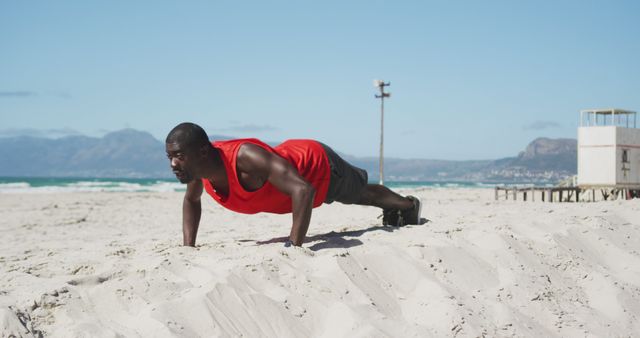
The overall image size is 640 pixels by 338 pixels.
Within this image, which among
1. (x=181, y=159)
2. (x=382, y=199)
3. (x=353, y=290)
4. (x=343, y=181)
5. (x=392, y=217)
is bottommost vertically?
(x=353, y=290)

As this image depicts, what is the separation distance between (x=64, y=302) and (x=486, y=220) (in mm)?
3727

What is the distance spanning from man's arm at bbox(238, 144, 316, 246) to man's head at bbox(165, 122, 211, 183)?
0.94 ft

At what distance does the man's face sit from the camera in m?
3.60

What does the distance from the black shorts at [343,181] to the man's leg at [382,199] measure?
13 cm

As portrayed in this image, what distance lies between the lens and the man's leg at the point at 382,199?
4.89 m

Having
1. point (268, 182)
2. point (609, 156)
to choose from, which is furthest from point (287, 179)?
point (609, 156)

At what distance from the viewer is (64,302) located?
7.91 ft

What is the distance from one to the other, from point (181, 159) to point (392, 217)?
86.2 inches

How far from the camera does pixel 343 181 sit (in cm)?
441

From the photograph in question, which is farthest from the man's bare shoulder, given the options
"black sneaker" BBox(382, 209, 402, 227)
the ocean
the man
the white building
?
the ocean

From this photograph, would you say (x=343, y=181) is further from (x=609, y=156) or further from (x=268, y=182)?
(x=609, y=156)

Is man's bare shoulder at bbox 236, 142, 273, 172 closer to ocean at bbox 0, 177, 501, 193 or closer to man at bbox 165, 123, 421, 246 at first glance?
man at bbox 165, 123, 421, 246

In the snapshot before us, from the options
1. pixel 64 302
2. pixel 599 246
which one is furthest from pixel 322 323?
pixel 599 246

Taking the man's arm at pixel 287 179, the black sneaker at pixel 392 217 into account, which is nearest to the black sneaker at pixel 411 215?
the black sneaker at pixel 392 217
